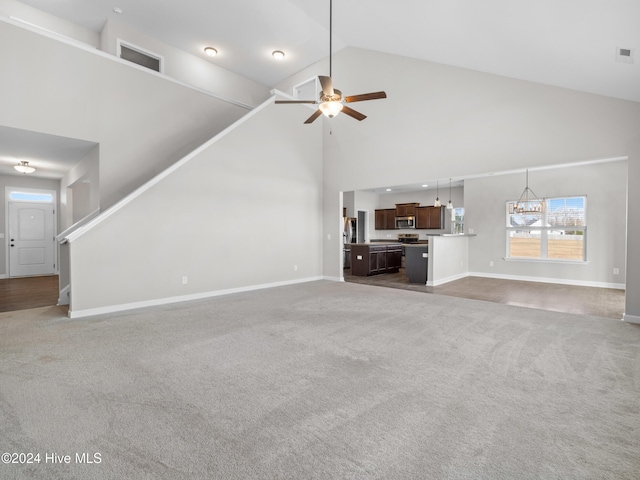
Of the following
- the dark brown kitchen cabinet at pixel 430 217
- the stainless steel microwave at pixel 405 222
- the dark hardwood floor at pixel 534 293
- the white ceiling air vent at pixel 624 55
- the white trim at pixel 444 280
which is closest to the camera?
the white ceiling air vent at pixel 624 55

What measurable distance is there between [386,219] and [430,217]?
1.87 meters

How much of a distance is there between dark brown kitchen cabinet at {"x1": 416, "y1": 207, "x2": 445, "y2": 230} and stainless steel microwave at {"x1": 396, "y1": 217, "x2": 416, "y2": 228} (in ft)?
0.62

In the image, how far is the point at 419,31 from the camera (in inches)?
176

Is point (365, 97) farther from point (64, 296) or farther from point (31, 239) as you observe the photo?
point (31, 239)

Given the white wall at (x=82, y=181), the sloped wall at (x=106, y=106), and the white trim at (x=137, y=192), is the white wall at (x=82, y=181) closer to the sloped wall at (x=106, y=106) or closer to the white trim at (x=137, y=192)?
the sloped wall at (x=106, y=106)

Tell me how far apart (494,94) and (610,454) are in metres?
5.14

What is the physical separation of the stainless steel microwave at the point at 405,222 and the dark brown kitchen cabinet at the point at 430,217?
19 centimetres

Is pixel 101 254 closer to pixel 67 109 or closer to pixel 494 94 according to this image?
pixel 67 109

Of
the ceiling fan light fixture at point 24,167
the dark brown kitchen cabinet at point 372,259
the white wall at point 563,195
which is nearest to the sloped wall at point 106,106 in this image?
the ceiling fan light fixture at point 24,167

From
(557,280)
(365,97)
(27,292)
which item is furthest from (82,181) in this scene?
(557,280)

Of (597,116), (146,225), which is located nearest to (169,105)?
(146,225)

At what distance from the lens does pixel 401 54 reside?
575cm

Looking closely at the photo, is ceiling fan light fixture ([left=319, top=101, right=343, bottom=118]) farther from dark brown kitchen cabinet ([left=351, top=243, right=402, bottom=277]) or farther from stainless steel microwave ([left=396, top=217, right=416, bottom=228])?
stainless steel microwave ([left=396, top=217, right=416, bottom=228])

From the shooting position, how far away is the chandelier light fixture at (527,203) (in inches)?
296
